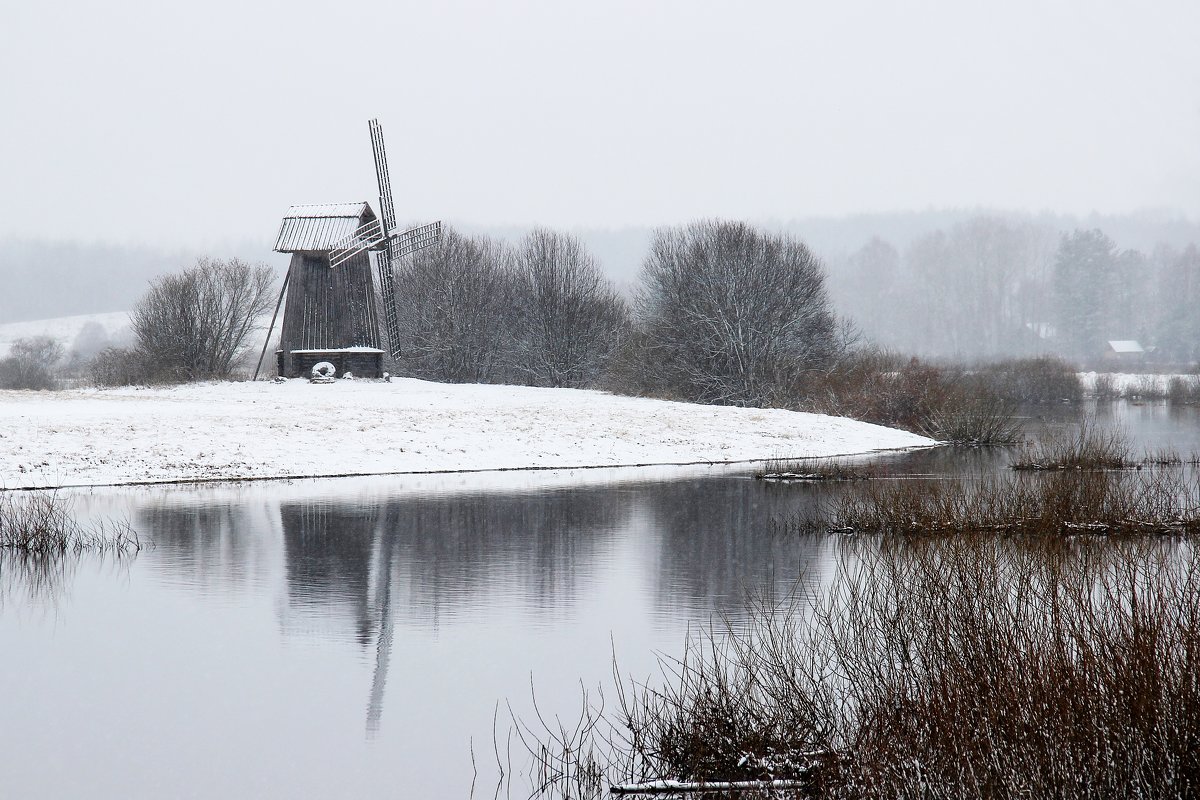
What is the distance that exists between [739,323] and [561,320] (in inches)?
581

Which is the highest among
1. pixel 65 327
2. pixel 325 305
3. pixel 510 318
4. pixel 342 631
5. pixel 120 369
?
pixel 65 327

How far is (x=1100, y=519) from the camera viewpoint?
16453mm

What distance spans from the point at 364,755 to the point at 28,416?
2794 centimetres

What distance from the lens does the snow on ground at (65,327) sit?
142 m

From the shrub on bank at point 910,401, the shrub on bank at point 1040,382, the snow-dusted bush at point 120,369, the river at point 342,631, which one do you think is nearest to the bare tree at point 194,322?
the snow-dusted bush at point 120,369

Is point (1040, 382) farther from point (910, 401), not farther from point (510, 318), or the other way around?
point (510, 318)

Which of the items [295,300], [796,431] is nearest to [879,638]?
[796,431]

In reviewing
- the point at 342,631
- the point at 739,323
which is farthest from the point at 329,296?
the point at 342,631

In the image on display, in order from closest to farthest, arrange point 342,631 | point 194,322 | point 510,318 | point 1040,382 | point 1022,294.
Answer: point 342,631 → point 194,322 → point 510,318 → point 1040,382 → point 1022,294

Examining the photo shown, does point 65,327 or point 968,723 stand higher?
point 65,327

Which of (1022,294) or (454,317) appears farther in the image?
(1022,294)

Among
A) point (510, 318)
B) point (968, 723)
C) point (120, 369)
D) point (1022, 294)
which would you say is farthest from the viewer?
point (1022, 294)

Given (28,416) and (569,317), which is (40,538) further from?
(569,317)

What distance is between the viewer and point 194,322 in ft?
170
